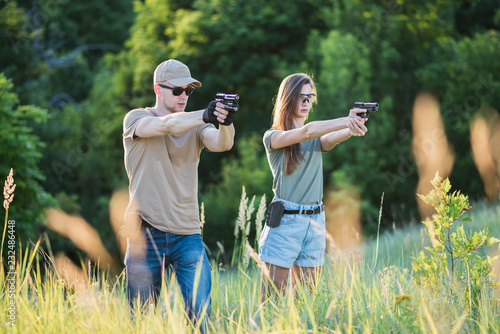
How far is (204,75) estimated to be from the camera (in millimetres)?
17281

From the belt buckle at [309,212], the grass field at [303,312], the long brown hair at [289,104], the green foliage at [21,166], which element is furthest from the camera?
the green foliage at [21,166]

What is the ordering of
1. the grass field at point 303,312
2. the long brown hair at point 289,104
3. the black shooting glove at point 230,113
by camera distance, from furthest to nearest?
1. the long brown hair at point 289,104
2. the black shooting glove at point 230,113
3. the grass field at point 303,312

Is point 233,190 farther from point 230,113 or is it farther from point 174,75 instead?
point 230,113

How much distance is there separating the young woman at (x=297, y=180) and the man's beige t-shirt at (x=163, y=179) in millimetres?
504

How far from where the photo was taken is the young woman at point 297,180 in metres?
3.36

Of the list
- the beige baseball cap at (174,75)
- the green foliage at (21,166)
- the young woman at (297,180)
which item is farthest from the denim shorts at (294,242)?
the green foliage at (21,166)

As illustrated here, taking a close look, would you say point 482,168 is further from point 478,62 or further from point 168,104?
point 168,104

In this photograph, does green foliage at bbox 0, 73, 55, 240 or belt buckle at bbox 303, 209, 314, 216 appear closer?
belt buckle at bbox 303, 209, 314, 216

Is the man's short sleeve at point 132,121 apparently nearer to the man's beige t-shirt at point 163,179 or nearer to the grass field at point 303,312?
the man's beige t-shirt at point 163,179

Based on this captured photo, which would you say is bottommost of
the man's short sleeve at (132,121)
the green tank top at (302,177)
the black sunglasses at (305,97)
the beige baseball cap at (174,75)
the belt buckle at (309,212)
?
the belt buckle at (309,212)

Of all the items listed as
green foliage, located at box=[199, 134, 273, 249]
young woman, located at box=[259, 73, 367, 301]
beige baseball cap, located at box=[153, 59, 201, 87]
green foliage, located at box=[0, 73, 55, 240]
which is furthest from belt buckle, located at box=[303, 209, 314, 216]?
green foliage, located at box=[199, 134, 273, 249]

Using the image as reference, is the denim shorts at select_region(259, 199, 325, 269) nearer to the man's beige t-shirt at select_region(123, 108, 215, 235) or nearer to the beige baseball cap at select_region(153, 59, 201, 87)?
the man's beige t-shirt at select_region(123, 108, 215, 235)

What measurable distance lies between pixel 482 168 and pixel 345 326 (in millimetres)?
11079

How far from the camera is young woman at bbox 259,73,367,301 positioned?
3355mm
